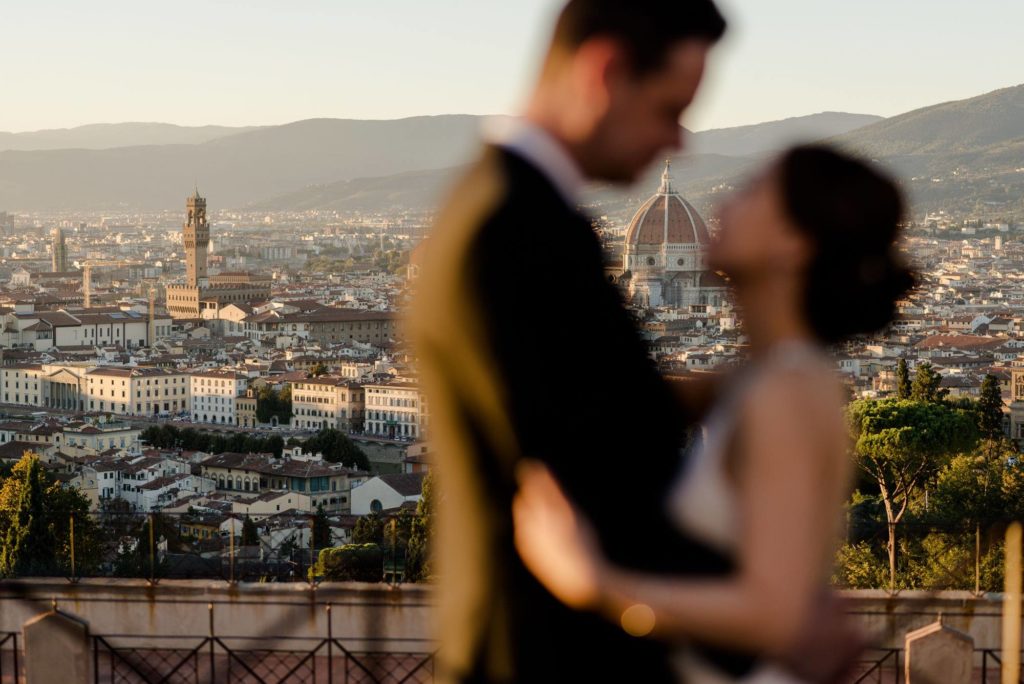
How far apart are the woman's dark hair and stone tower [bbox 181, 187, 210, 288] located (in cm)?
Result: 5743

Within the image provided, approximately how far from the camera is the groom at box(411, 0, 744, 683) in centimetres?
82

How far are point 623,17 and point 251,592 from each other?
2507mm

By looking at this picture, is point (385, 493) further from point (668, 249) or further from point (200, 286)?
point (200, 286)

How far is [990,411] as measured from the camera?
762 inches

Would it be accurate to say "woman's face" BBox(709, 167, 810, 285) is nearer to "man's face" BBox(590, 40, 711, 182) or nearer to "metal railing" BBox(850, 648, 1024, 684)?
"man's face" BBox(590, 40, 711, 182)

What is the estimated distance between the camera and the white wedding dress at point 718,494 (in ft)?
2.74

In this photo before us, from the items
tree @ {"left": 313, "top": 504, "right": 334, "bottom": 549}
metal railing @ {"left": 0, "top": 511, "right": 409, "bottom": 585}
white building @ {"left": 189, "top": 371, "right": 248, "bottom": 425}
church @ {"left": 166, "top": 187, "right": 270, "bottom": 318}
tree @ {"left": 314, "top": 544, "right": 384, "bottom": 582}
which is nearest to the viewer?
metal railing @ {"left": 0, "top": 511, "right": 409, "bottom": 585}

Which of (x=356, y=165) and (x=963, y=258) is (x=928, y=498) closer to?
(x=963, y=258)

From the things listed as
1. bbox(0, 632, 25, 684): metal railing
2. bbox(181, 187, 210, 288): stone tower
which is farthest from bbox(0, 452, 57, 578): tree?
bbox(181, 187, 210, 288): stone tower

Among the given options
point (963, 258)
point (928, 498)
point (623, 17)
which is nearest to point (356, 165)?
point (963, 258)

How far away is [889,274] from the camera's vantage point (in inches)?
34.2

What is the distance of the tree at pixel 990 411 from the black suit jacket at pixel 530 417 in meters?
17.9

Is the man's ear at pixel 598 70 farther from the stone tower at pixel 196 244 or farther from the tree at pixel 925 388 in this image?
the stone tower at pixel 196 244

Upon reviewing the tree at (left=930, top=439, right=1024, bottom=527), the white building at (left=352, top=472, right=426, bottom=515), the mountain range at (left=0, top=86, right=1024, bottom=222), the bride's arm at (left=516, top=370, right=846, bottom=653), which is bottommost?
the white building at (left=352, top=472, right=426, bottom=515)
